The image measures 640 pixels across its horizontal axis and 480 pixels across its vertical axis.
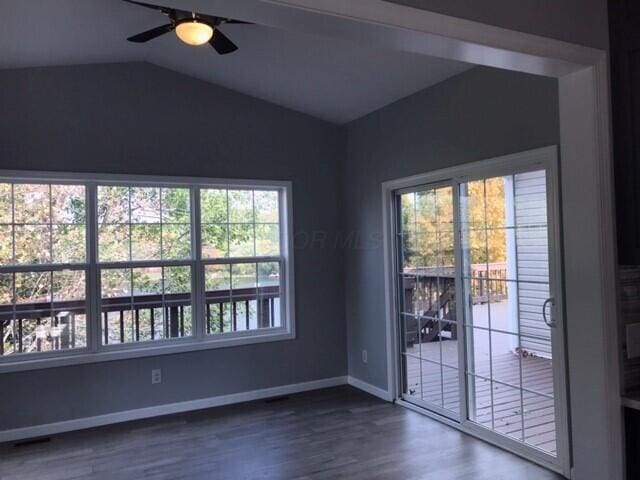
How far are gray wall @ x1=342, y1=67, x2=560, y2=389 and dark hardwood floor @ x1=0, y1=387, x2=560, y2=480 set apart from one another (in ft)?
3.08

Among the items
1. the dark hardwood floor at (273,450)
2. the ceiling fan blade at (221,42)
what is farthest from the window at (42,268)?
the ceiling fan blade at (221,42)

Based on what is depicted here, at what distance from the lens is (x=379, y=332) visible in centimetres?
479

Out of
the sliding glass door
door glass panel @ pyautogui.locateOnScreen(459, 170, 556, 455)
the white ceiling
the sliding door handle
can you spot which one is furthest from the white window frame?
the sliding door handle

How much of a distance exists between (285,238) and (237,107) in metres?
1.43

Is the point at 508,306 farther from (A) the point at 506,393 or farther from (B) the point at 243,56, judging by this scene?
(B) the point at 243,56

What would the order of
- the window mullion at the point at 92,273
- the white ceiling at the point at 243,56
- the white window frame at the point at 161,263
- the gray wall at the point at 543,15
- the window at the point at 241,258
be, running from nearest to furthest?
the gray wall at the point at 543,15 < the white ceiling at the point at 243,56 < the white window frame at the point at 161,263 < the window mullion at the point at 92,273 < the window at the point at 241,258

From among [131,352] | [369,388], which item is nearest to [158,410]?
[131,352]

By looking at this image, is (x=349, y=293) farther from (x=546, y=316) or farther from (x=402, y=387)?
(x=546, y=316)

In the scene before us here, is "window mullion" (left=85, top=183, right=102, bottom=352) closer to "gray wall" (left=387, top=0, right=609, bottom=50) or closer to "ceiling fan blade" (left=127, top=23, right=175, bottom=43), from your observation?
"ceiling fan blade" (left=127, top=23, right=175, bottom=43)

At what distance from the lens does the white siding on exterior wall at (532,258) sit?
3217 mm

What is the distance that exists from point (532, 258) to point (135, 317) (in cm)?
344

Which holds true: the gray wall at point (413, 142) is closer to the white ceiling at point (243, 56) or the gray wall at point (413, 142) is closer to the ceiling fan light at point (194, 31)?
the white ceiling at point (243, 56)

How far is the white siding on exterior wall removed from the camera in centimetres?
322

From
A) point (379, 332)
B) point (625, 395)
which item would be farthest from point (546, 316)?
point (379, 332)
